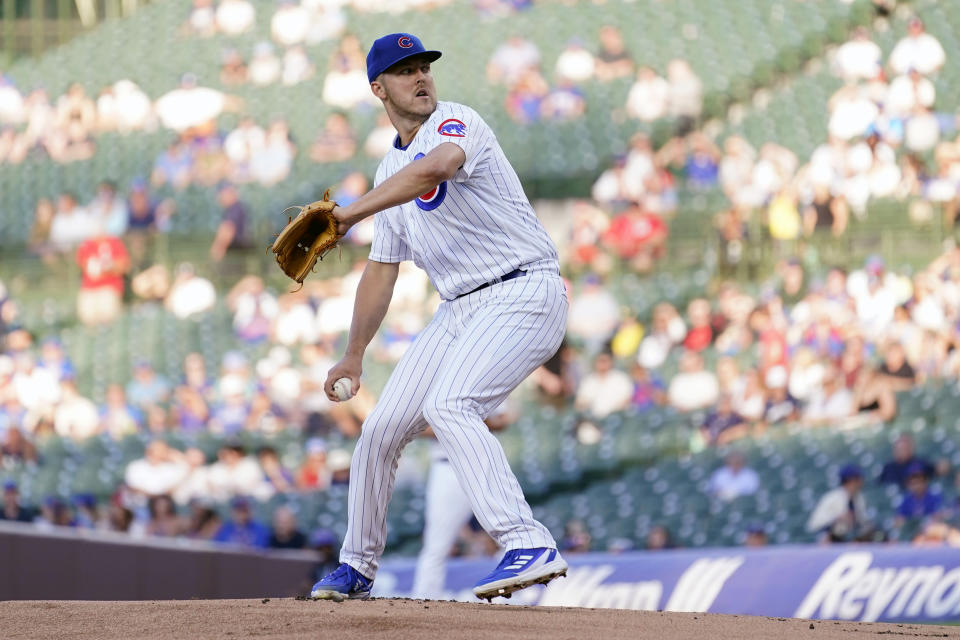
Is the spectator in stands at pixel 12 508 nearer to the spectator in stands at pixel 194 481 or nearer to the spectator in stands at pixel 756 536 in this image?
the spectator in stands at pixel 194 481

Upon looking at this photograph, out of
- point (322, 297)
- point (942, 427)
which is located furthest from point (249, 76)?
point (942, 427)

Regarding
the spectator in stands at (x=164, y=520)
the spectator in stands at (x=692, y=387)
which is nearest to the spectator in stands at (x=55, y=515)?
the spectator in stands at (x=164, y=520)

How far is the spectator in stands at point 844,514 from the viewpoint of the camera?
8.29 meters

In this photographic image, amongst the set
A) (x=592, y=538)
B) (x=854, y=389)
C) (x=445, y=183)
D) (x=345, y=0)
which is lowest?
(x=592, y=538)

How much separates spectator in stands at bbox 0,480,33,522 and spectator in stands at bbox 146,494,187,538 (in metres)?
1.10

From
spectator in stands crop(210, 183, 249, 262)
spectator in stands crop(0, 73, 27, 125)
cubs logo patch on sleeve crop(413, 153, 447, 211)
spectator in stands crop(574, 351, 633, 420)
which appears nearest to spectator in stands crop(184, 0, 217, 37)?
spectator in stands crop(0, 73, 27, 125)

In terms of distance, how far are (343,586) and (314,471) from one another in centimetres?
608

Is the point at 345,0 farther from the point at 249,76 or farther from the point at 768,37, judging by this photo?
the point at 768,37

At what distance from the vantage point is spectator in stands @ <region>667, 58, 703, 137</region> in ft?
40.1

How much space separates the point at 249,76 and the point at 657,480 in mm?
6645

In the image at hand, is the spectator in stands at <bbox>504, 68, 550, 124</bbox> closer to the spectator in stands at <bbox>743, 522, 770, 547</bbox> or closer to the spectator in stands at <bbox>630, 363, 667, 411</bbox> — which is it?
the spectator in stands at <bbox>630, 363, 667, 411</bbox>

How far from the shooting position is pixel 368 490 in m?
3.87

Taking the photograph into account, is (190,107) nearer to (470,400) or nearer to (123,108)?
(123,108)

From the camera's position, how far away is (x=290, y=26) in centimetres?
1405
